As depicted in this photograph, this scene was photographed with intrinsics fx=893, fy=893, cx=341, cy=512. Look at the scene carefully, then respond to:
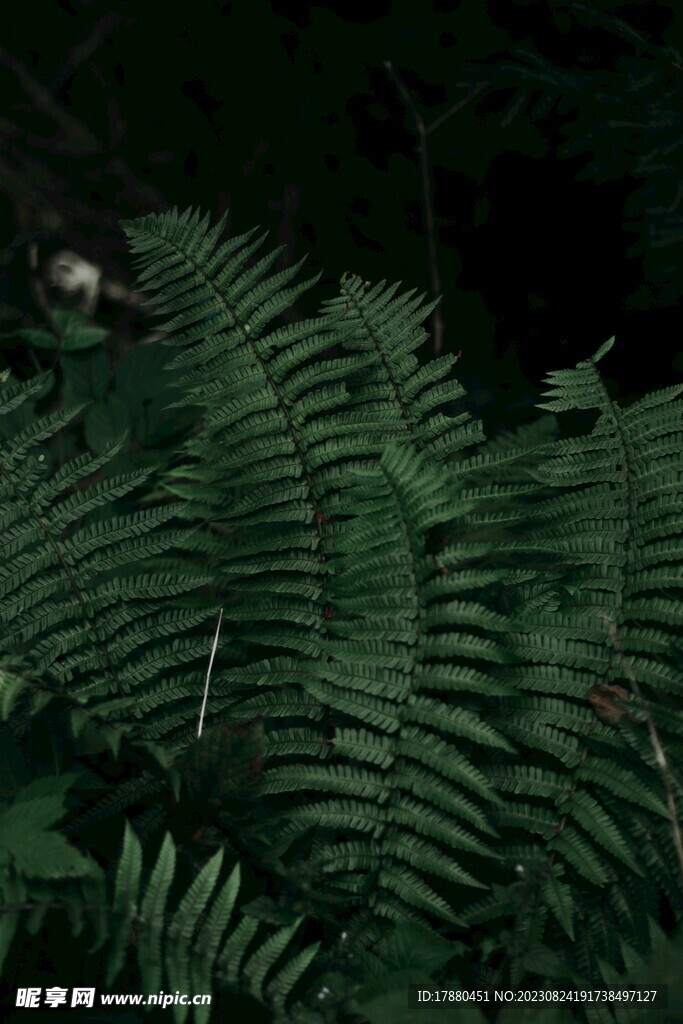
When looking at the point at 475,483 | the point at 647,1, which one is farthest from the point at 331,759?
the point at 647,1

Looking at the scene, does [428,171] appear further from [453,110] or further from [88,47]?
[88,47]

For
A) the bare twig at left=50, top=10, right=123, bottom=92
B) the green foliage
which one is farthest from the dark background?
the green foliage

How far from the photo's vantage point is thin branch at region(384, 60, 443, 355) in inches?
73.4

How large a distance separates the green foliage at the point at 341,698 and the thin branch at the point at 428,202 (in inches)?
31.7

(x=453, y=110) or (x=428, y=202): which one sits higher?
(x=453, y=110)

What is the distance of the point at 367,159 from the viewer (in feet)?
6.74

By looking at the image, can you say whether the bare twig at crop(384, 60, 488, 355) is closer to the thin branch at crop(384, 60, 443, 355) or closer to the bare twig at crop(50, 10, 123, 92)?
the thin branch at crop(384, 60, 443, 355)

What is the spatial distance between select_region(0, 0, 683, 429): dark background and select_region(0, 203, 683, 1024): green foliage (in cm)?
84

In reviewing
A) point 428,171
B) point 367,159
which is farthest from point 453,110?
point 367,159

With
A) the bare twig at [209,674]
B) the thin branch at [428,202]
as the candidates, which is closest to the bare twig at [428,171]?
the thin branch at [428,202]

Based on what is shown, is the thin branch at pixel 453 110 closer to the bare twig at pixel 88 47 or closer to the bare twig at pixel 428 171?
the bare twig at pixel 428 171

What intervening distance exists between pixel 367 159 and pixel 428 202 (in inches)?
10.3

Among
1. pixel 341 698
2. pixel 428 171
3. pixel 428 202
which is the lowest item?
pixel 341 698

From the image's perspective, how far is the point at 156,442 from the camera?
1.46 m
